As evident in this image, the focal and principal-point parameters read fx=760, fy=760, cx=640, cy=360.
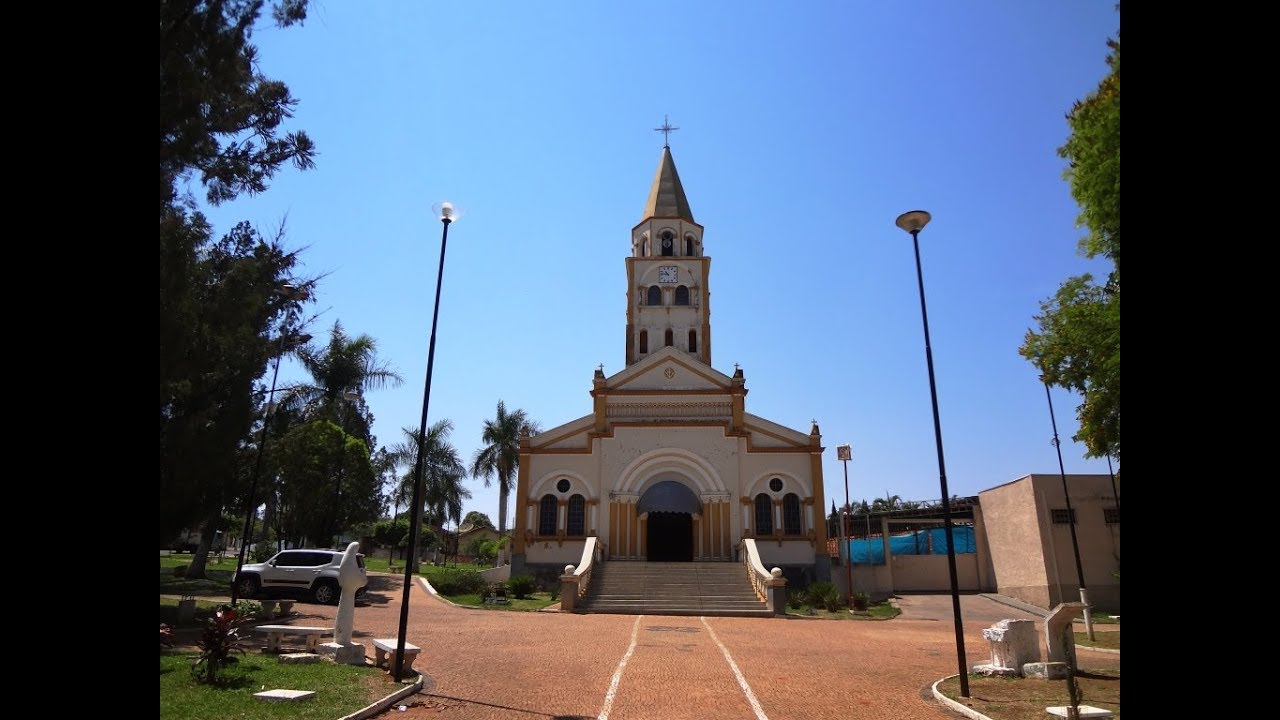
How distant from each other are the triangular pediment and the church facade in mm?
47

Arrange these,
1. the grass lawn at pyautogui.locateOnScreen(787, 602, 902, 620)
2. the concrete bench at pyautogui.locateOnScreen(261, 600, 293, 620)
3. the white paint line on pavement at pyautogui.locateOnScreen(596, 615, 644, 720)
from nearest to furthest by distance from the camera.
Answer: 1. the white paint line on pavement at pyautogui.locateOnScreen(596, 615, 644, 720)
2. the concrete bench at pyautogui.locateOnScreen(261, 600, 293, 620)
3. the grass lawn at pyautogui.locateOnScreen(787, 602, 902, 620)

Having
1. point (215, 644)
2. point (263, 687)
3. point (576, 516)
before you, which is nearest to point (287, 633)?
point (215, 644)

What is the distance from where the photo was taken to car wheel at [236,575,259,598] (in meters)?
24.6

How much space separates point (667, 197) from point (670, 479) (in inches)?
673

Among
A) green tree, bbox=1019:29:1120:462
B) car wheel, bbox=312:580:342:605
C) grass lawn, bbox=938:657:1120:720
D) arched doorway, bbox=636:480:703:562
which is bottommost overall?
grass lawn, bbox=938:657:1120:720

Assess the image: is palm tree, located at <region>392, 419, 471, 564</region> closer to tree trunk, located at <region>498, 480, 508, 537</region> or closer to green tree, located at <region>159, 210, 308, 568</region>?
tree trunk, located at <region>498, 480, 508, 537</region>

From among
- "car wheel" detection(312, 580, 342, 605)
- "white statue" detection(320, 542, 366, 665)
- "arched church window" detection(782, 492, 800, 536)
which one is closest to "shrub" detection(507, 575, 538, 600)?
"car wheel" detection(312, 580, 342, 605)

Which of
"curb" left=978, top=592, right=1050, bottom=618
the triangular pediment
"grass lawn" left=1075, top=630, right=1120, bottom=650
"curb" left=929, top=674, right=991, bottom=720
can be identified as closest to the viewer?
"curb" left=929, top=674, right=991, bottom=720

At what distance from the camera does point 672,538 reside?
33.4 meters

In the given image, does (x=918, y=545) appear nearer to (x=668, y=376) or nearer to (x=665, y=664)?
(x=668, y=376)

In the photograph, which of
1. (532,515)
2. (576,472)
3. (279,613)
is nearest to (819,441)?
(576,472)

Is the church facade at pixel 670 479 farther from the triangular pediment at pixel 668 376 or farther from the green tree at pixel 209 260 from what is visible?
the green tree at pixel 209 260

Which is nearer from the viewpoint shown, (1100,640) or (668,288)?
(1100,640)
